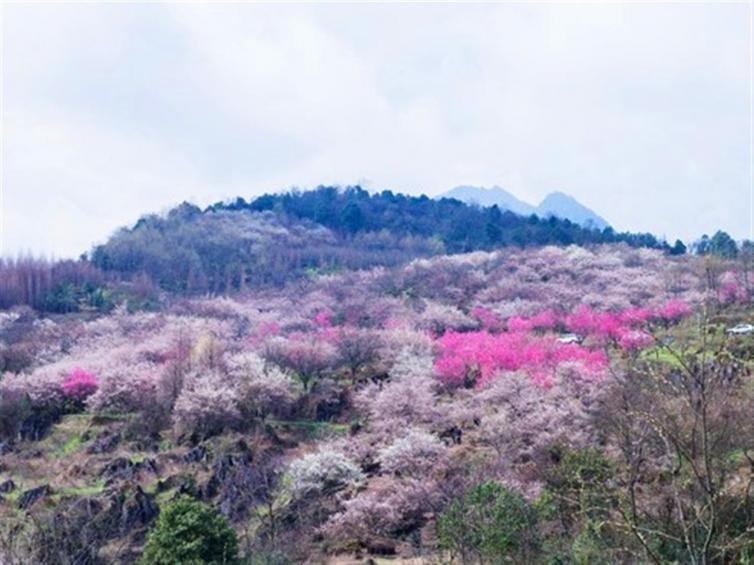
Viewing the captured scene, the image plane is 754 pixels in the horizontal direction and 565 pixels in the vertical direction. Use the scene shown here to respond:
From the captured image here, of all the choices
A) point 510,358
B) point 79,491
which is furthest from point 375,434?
point 79,491

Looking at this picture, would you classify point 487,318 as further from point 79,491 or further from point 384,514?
point 79,491

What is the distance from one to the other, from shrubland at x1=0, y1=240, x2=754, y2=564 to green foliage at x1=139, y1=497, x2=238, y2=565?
0.14 feet

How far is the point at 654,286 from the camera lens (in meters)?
41.6

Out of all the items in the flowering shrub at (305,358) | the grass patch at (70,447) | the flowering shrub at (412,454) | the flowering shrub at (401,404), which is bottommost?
the grass patch at (70,447)

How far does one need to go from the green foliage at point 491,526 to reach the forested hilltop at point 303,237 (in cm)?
4345

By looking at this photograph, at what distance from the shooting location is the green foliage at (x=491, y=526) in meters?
11.8

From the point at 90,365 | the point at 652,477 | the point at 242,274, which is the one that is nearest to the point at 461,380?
the point at 652,477

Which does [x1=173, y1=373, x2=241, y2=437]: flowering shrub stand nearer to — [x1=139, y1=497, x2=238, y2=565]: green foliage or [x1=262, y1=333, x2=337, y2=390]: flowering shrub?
[x1=262, y1=333, x2=337, y2=390]: flowering shrub

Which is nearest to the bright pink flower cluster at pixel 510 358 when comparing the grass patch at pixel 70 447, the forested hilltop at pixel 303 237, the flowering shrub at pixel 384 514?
the flowering shrub at pixel 384 514

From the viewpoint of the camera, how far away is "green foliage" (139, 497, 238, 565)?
12.9 meters

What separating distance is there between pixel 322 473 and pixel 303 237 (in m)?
50.9

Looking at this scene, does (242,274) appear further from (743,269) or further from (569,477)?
(569,477)

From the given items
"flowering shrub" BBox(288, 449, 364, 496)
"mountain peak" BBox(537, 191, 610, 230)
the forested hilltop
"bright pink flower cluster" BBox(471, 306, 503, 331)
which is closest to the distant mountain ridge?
"mountain peak" BBox(537, 191, 610, 230)

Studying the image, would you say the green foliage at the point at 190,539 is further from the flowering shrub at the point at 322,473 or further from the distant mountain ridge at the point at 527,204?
the distant mountain ridge at the point at 527,204
